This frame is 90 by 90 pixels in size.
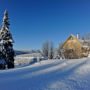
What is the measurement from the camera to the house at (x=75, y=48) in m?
18.7

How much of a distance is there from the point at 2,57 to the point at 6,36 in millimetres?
3628

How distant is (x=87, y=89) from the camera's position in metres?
3.38

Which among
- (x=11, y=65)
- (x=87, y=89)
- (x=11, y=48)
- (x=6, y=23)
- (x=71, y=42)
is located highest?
(x=6, y=23)

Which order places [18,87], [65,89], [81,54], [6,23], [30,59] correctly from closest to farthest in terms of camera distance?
1. [65,89]
2. [18,87]
3. [6,23]
4. [81,54]
5. [30,59]

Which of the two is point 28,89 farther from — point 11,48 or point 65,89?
point 11,48

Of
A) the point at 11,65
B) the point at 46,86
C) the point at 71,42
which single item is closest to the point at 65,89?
the point at 46,86

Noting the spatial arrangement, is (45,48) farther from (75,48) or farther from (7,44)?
(7,44)

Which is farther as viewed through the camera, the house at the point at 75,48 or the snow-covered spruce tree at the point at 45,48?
the snow-covered spruce tree at the point at 45,48

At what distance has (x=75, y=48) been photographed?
64.8ft

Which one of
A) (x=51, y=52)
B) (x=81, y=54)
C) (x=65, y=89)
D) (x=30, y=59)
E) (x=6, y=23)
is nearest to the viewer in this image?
(x=65, y=89)

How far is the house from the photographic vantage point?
1869 centimetres

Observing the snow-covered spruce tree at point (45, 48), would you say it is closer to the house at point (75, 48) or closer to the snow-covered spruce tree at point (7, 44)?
the house at point (75, 48)

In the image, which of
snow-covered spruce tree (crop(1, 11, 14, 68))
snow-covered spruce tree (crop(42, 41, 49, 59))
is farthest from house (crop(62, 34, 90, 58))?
snow-covered spruce tree (crop(42, 41, 49, 59))

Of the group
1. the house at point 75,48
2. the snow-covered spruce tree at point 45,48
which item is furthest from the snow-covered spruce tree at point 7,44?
the snow-covered spruce tree at point 45,48
